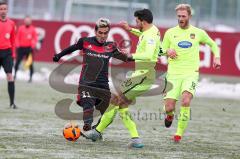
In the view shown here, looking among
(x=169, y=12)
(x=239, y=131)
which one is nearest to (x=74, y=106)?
(x=239, y=131)

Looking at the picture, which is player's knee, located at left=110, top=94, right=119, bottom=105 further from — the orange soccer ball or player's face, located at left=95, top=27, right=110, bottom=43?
player's face, located at left=95, top=27, right=110, bottom=43

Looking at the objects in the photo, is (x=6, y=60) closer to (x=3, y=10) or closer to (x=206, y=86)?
(x=3, y=10)

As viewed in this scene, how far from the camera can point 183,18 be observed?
41.2 feet

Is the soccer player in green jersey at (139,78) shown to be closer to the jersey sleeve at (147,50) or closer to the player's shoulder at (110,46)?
the jersey sleeve at (147,50)

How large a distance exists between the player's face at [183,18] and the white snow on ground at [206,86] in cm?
1080

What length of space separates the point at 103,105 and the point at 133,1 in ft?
56.5

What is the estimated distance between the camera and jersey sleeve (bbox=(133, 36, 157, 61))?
11.4 metres

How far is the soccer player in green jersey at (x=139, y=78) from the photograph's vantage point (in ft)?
37.7

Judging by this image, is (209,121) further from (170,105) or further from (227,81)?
(227,81)

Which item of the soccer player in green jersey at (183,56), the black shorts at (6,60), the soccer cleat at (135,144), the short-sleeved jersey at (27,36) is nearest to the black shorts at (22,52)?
the short-sleeved jersey at (27,36)

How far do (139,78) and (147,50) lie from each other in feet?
2.63

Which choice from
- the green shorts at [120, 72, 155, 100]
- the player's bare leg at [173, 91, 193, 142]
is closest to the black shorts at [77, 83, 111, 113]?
the green shorts at [120, 72, 155, 100]

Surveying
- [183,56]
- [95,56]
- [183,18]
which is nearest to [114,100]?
[95,56]

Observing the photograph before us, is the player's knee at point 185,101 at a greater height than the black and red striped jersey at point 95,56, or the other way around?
the black and red striped jersey at point 95,56
